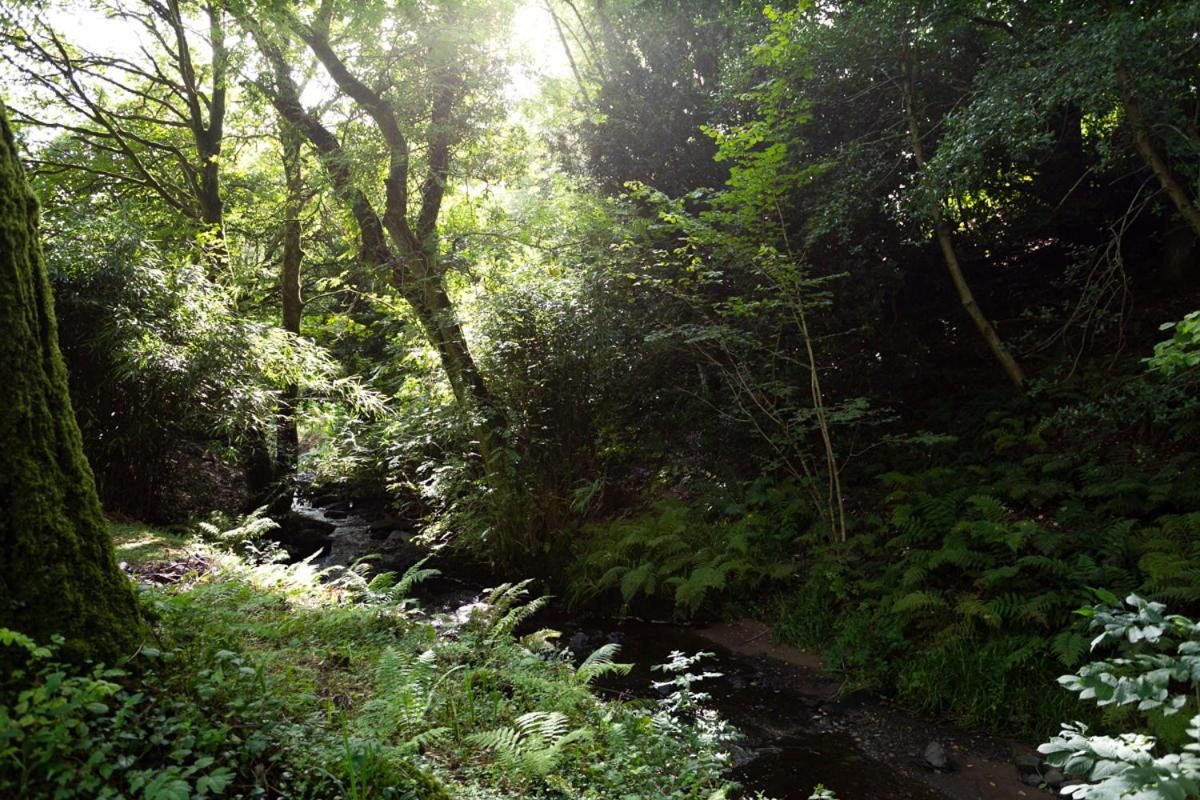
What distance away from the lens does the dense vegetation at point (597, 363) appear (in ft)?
9.25

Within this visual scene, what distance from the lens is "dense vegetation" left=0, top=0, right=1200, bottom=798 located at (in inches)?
111

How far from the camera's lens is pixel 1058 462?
643 centimetres

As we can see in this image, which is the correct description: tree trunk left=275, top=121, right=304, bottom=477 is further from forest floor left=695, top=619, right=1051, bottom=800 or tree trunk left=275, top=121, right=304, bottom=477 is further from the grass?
forest floor left=695, top=619, right=1051, bottom=800

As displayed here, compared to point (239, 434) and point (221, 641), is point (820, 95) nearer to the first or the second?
point (221, 641)

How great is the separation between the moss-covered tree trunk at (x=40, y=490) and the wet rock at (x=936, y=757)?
15.9ft

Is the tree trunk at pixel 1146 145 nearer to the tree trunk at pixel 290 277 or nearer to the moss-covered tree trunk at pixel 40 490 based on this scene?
the moss-covered tree trunk at pixel 40 490

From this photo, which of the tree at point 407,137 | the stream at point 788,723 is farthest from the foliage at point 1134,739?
the tree at point 407,137

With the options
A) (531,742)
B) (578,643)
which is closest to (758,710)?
(578,643)

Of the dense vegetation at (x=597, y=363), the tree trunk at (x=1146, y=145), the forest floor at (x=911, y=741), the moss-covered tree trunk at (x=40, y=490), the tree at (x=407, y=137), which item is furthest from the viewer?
the tree at (x=407, y=137)

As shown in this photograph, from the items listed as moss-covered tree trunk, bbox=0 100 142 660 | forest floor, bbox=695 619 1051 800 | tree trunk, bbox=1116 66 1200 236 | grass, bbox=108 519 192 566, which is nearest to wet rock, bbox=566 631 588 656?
forest floor, bbox=695 619 1051 800

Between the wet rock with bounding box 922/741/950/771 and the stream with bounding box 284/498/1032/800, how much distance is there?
0.21 ft

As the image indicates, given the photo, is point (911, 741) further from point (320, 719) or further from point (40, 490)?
point (40, 490)

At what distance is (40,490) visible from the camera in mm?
2443

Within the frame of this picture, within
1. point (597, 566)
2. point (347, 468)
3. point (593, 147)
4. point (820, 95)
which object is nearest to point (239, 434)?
point (347, 468)
